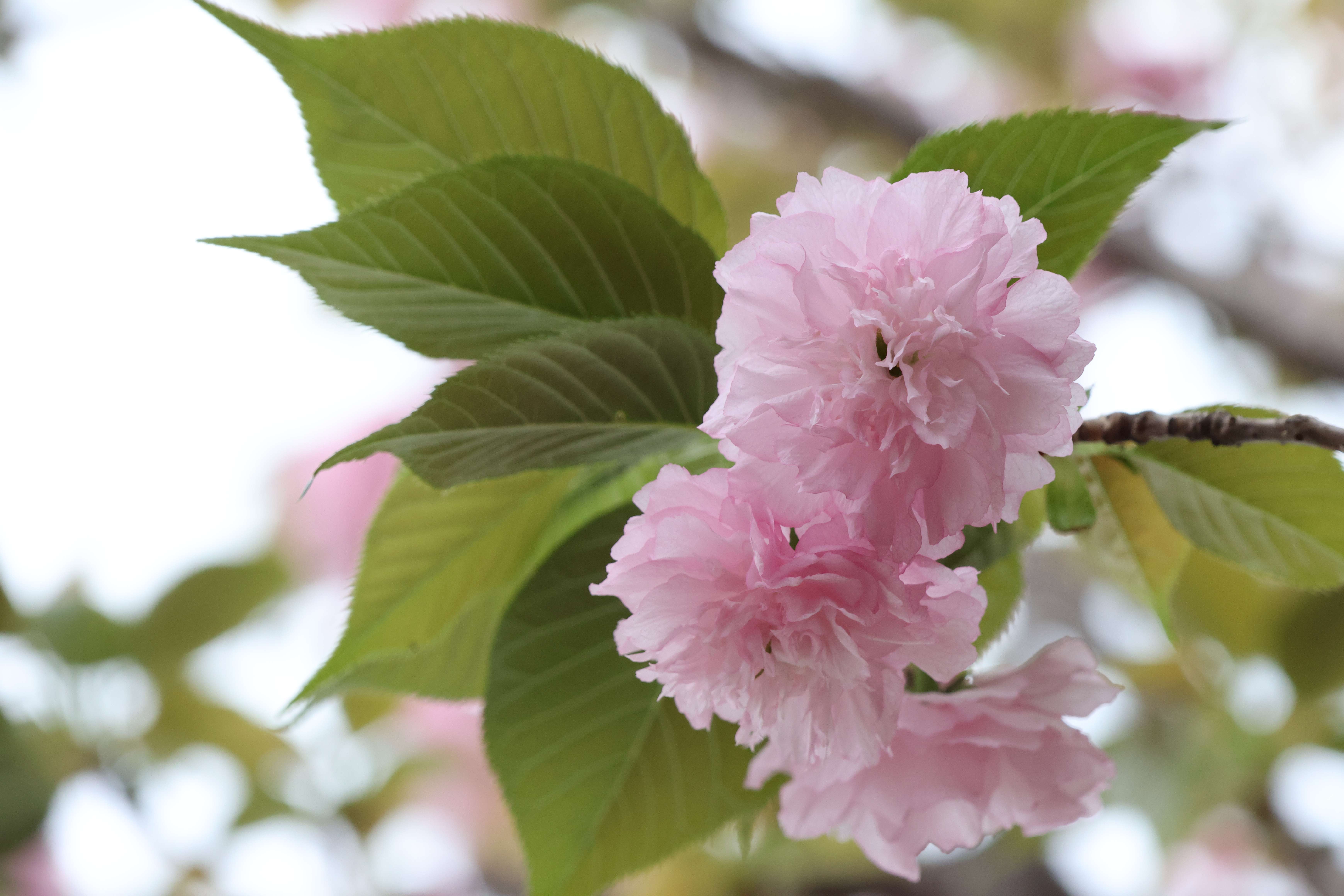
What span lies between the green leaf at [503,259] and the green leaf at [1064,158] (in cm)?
8

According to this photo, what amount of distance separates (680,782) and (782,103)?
117 centimetres

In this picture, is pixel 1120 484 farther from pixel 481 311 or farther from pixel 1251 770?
pixel 1251 770

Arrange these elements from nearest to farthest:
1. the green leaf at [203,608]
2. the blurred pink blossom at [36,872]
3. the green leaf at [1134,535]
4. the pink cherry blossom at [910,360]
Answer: the pink cherry blossom at [910,360]
the green leaf at [1134,535]
the green leaf at [203,608]
the blurred pink blossom at [36,872]

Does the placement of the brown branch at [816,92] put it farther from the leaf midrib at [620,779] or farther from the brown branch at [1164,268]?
the leaf midrib at [620,779]

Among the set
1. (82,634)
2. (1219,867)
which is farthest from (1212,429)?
(1219,867)

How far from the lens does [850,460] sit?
26 centimetres

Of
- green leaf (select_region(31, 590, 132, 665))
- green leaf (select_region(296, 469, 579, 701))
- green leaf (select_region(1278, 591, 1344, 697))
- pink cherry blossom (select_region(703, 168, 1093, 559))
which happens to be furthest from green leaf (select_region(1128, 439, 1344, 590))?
green leaf (select_region(31, 590, 132, 665))

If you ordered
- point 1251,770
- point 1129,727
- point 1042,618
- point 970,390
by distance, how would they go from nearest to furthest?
point 970,390
point 1251,770
point 1129,727
point 1042,618

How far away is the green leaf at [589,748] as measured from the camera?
371 millimetres

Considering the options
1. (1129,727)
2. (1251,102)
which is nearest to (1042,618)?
(1129,727)

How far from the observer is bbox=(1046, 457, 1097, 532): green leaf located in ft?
1.11

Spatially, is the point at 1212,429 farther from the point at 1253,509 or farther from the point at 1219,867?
the point at 1219,867

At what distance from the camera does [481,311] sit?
0.34 m

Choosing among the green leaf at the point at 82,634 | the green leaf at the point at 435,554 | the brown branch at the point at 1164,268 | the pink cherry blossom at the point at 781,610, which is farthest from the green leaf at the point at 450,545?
the brown branch at the point at 1164,268
